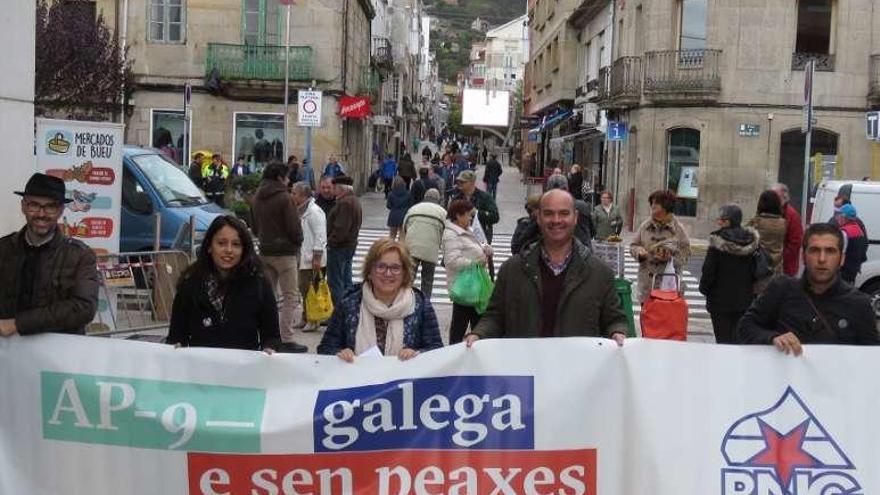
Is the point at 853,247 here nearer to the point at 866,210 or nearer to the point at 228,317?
the point at 866,210

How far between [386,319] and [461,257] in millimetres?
4684

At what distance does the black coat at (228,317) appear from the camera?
5.93 metres

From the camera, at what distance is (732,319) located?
932 centimetres

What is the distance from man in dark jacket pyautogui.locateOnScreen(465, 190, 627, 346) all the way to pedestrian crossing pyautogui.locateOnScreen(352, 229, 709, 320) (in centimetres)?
620

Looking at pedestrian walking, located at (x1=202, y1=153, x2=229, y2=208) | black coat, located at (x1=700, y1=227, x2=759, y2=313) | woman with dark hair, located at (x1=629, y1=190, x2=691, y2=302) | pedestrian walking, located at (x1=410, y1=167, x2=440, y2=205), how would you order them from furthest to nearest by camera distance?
pedestrian walking, located at (x1=202, y1=153, x2=229, y2=208)
pedestrian walking, located at (x1=410, y1=167, x2=440, y2=205)
woman with dark hair, located at (x1=629, y1=190, x2=691, y2=302)
black coat, located at (x1=700, y1=227, x2=759, y2=313)

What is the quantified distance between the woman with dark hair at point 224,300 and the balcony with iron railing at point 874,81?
2669 cm

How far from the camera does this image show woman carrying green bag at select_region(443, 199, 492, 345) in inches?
405

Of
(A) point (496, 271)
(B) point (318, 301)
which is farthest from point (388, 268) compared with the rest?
(A) point (496, 271)

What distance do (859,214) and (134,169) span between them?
9.07 meters

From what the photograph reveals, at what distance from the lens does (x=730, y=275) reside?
934 cm

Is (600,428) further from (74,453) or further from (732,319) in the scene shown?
(732,319)

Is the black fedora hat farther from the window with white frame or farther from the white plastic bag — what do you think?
the window with white frame

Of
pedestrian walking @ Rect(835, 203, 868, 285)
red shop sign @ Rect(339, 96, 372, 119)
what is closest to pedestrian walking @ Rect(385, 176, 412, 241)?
pedestrian walking @ Rect(835, 203, 868, 285)

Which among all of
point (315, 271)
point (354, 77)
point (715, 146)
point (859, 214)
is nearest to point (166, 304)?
point (315, 271)
